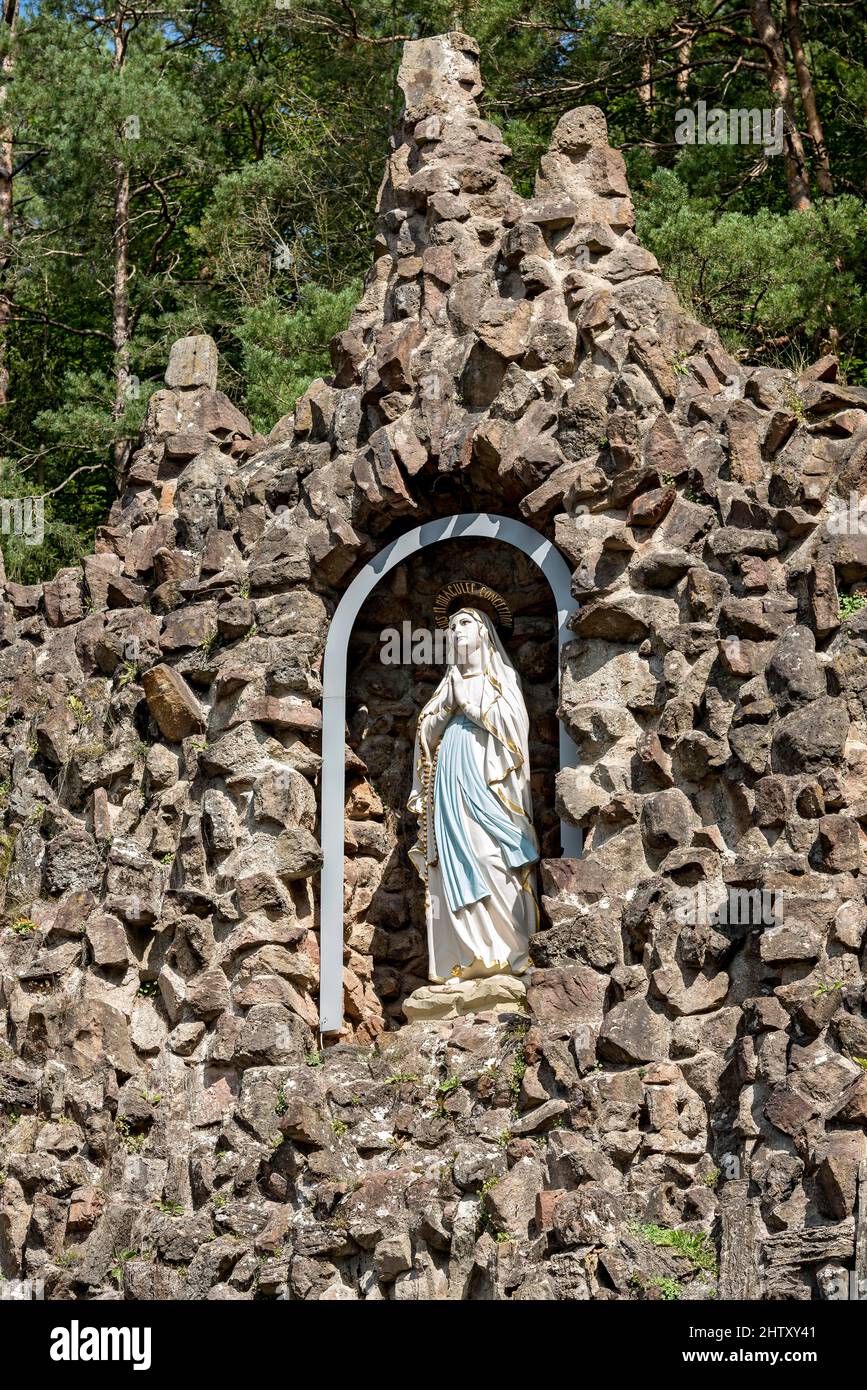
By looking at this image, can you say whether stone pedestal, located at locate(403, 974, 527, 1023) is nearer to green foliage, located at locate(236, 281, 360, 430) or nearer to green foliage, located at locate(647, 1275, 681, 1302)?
green foliage, located at locate(647, 1275, 681, 1302)

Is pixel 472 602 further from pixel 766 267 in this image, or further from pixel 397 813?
pixel 766 267

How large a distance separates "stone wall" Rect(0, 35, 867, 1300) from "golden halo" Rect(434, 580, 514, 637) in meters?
0.49

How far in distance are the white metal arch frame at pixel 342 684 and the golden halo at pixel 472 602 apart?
0.31 meters

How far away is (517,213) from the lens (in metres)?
13.5

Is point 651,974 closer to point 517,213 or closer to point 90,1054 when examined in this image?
point 90,1054

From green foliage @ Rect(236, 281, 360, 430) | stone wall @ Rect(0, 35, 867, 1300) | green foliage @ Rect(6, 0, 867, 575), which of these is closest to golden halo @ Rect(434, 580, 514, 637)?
stone wall @ Rect(0, 35, 867, 1300)

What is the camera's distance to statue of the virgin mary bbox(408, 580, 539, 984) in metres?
12.6

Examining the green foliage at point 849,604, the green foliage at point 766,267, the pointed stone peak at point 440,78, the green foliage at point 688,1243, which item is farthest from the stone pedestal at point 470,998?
the green foliage at point 766,267

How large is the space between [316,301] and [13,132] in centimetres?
399

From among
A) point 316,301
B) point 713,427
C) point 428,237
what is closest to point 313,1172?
point 713,427

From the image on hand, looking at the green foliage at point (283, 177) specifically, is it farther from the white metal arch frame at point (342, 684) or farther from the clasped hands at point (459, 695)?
the clasped hands at point (459, 695)

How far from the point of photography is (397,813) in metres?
13.7

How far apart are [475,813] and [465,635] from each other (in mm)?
1056

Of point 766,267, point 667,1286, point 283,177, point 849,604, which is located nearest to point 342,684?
point 849,604
